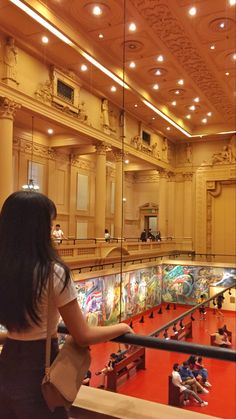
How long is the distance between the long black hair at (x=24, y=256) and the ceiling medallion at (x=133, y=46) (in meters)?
12.1

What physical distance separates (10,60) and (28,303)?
10421 mm

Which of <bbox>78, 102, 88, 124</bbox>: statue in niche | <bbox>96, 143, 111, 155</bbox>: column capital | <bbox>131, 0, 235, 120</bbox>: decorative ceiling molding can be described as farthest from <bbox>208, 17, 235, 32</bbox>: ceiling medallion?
<bbox>96, 143, 111, 155</bbox>: column capital

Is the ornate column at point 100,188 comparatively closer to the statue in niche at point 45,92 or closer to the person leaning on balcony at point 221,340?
the statue in niche at point 45,92

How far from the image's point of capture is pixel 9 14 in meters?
9.80

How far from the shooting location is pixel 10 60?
1038 cm

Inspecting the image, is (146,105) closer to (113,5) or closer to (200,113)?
(200,113)

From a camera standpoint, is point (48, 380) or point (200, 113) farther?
point (200, 113)

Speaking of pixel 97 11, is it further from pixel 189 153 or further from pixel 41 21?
pixel 189 153

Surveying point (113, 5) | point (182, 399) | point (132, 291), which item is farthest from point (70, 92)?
point (182, 399)

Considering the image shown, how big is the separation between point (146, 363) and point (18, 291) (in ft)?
35.3

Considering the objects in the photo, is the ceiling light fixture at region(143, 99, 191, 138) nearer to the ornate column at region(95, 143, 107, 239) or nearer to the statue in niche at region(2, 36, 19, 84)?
the ornate column at region(95, 143, 107, 239)

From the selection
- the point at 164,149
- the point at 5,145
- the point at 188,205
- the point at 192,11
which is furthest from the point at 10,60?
the point at 188,205

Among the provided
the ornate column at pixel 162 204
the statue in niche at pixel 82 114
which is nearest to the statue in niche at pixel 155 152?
the ornate column at pixel 162 204

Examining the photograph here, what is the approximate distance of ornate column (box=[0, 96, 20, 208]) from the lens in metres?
10.3
